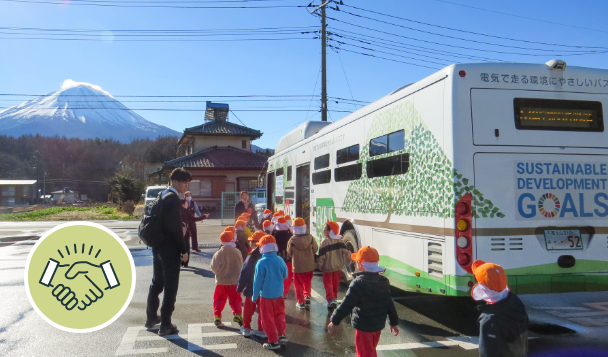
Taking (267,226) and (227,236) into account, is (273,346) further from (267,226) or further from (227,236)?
(267,226)

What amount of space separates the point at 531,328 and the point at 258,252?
3750 millimetres

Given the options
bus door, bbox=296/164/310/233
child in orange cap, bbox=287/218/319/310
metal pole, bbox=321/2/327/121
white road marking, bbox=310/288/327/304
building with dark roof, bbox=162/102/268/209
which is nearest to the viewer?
child in orange cap, bbox=287/218/319/310

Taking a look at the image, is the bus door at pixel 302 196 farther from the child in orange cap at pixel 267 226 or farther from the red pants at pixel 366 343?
the red pants at pixel 366 343

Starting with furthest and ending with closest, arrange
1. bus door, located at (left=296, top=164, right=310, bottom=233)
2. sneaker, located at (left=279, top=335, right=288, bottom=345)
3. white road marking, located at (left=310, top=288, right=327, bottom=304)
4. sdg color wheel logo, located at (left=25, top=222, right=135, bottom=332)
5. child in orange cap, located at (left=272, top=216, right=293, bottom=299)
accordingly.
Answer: bus door, located at (left=296, top=164, right=310, bottom=233) → white road marking, located at (left=310, top=288, right=327, bottom=304) → child in orange cap, located at (left=272, top=216, right=293, bottom=299) → sneaker, located at (left=279, top=335, right=288, bottom=345) → sdg color wheel logo, located at (left=25, top=222, right=135, bottom=332)

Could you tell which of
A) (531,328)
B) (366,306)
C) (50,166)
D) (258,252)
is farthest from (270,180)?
(50,166)

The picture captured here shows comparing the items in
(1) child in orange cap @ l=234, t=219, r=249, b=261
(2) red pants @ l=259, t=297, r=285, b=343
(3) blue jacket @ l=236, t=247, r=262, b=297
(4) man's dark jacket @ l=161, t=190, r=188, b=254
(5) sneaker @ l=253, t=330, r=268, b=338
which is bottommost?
(5) sneaker @ l=253, t=330, r=268, b=338

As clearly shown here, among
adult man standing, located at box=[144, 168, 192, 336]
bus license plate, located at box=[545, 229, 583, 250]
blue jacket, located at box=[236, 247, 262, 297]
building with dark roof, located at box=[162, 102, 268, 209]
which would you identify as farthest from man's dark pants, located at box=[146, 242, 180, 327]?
building with dark roof, located at box=[162, 102, 268, 209]

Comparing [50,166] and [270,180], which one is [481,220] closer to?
[270,180]

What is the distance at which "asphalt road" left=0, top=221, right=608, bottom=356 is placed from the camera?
490cm

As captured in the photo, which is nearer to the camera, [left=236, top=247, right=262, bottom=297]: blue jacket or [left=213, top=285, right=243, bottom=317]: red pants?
[left=236, top=247, right=262, bottom=297]: blue jacket

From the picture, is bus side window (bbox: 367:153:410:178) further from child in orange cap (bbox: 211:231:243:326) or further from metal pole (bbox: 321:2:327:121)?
metal pole (bbox: 321:2:327:121)

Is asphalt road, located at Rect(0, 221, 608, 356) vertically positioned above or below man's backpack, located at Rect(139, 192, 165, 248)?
below

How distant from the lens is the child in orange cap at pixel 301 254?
6562mm

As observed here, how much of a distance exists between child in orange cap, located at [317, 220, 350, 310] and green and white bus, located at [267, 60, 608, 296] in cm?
126
